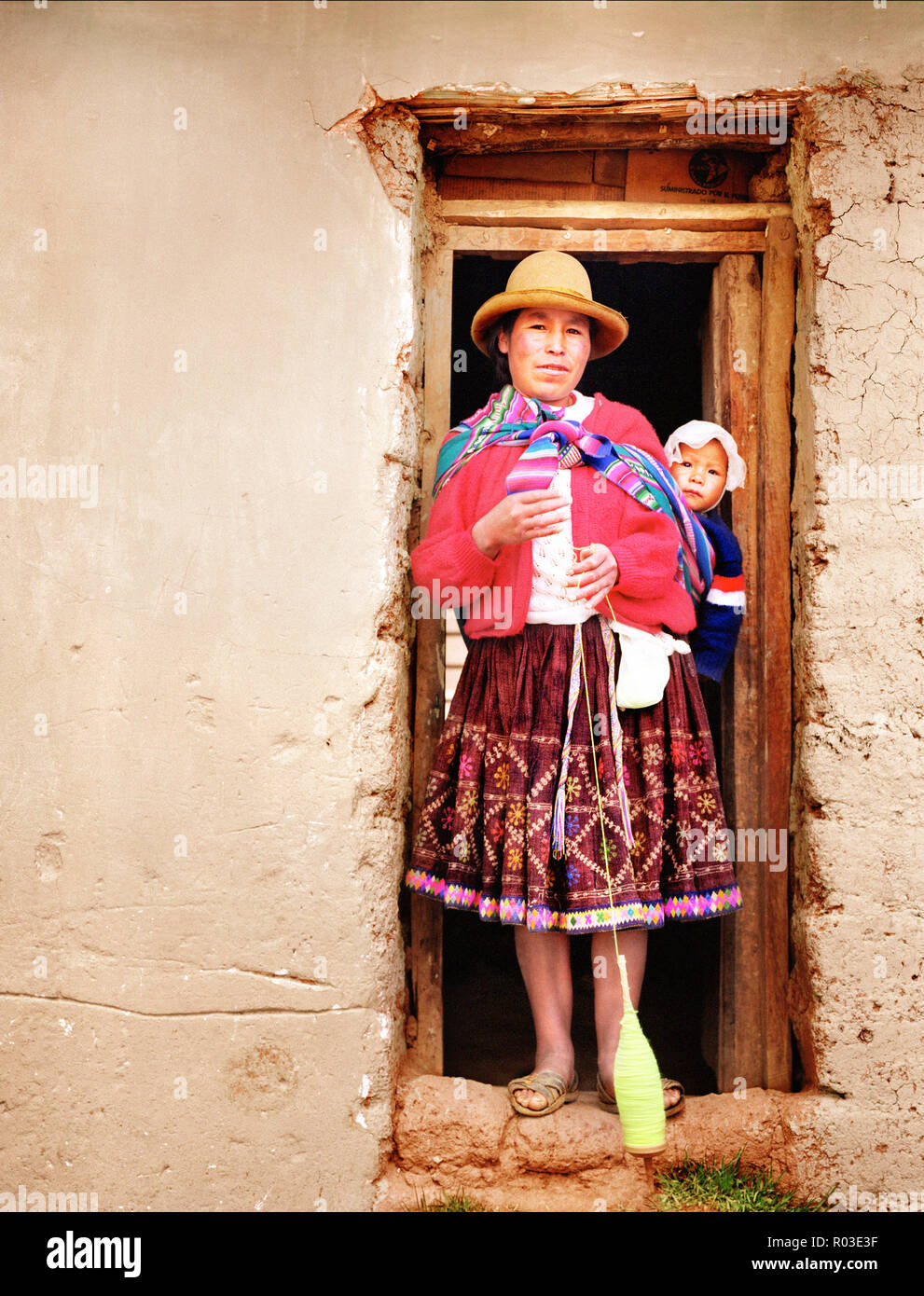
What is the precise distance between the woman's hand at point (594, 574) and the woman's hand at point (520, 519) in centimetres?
11

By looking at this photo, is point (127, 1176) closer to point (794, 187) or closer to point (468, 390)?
point (794, 187)

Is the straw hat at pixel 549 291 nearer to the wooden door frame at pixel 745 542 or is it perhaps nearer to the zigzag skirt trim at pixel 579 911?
the wooden door frame at pixel 745 542

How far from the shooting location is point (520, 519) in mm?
2740

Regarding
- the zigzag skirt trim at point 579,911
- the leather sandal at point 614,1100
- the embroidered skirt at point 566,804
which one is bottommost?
the leather sandal at point 614,1100

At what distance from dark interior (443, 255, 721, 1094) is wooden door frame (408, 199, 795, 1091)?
0.18 metres

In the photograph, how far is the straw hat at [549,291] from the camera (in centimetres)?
299

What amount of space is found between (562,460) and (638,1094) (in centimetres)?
160

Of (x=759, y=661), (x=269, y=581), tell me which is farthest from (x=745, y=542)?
(x=269, y=581)

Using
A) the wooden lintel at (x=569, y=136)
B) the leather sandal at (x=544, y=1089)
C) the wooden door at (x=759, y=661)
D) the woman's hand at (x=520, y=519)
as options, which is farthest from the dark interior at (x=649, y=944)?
the woman's hand at (x=520, y=519)

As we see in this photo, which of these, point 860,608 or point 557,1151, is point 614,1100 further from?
point 860,608

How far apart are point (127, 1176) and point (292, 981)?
Result: 24.6 inches

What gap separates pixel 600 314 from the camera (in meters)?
3.07

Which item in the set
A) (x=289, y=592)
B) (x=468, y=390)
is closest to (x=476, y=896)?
(x=289, y=592)

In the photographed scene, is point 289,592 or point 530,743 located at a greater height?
point 289,592
